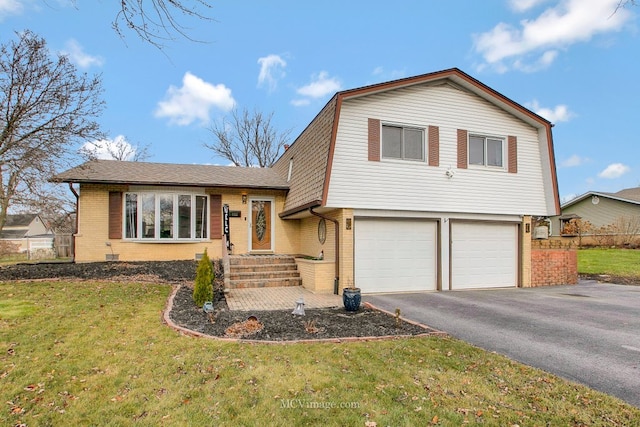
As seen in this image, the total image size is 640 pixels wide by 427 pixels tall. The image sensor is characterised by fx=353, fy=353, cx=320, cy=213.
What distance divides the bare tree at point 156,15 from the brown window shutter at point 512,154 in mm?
10947

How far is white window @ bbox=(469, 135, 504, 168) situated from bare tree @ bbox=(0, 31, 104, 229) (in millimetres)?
12245

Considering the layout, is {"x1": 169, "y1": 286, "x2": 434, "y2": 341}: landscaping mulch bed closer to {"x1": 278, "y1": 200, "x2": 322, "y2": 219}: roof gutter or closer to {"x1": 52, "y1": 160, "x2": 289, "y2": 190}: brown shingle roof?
{"x1": 278, "y1": 200, "x2": 322, "y2": 219}: roof gutter

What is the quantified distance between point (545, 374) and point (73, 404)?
5199 millimetres

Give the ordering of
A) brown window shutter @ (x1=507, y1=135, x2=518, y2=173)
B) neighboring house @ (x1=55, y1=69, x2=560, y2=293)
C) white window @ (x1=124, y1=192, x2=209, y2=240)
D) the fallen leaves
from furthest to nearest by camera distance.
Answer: white window @ (x1=124, y1=192, x2=209, y2=240) < brown window shutter @ (x1=507, y1=135, x2=518, y2=173) < neighboring house @ (x1=55, y1=69, x2=560, y2=293) < the fallen leaves

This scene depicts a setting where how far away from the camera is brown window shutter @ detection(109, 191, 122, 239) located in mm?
13219

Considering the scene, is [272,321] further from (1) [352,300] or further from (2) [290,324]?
(1) [352,300]

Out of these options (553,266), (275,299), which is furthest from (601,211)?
(275,299)

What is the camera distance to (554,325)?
6.55m

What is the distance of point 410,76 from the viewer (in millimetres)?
10297

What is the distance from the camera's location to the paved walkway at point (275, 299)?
316 inches

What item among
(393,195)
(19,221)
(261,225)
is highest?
(393,195)

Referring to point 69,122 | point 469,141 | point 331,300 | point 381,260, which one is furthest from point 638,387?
point 69,122

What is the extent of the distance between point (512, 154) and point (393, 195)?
183 inches

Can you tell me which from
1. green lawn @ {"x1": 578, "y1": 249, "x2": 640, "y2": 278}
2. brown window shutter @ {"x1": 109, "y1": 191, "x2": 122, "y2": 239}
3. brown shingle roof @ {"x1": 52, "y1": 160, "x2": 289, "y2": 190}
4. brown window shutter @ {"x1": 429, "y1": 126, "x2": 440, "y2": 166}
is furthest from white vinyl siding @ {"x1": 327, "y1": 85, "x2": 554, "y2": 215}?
brown window shutter @ {"x1": 109, "y1": 191, "x2": 122, "y2": 239}
